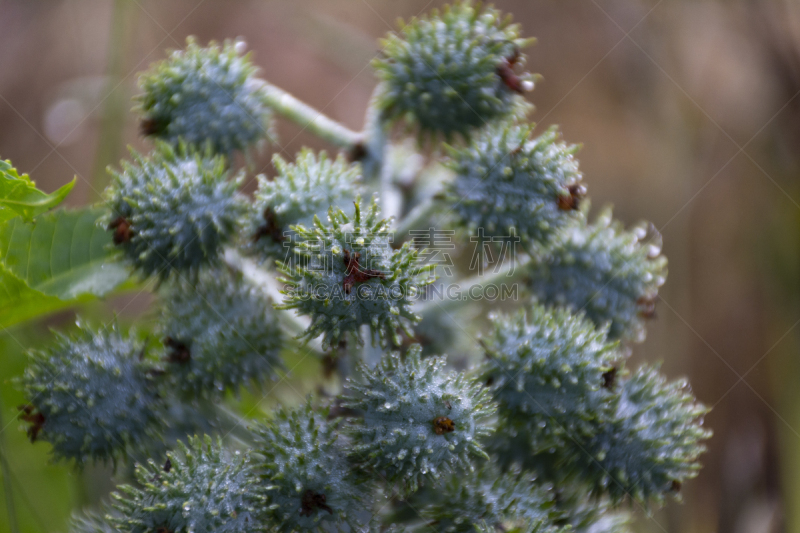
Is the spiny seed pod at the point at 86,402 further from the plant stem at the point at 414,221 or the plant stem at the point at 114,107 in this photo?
the plant stem at the point at 114,107

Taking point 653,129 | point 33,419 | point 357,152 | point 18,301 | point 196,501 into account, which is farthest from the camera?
point 653,129

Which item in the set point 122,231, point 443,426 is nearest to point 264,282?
point 122,231

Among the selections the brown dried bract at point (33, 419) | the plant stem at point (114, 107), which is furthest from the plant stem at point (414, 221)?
the plant stem at point (114, 107)

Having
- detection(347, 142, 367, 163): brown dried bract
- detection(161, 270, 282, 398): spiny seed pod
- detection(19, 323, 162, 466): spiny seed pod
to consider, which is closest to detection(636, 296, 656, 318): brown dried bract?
detection(347, 142, 367, 163): brown dried bract

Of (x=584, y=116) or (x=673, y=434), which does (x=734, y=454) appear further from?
(x=584, y=116)

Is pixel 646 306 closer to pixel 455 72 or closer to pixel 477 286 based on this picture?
pixel 477 286

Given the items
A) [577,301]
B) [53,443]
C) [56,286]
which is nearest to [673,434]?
[577,301]
